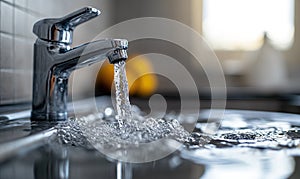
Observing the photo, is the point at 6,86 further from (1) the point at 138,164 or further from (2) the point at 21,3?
(1) the point at 138,164

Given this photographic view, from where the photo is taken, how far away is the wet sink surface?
411 millimetres

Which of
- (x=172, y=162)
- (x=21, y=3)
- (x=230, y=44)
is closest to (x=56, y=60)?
(x=21, y=3)

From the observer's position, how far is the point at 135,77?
2.12 metres

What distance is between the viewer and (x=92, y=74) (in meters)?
1.86

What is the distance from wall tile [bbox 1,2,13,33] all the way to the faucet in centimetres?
11

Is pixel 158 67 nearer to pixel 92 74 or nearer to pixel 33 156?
pixel 92 74

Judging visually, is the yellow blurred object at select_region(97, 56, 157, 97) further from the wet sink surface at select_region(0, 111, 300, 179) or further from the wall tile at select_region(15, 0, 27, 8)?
the wet sink surface at select_region(0, 111, 300, 179)

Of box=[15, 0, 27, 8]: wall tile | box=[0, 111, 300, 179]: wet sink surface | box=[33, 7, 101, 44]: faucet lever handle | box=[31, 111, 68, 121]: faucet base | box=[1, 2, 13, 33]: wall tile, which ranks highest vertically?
box=[15, 0, 27, 8]: wall tile

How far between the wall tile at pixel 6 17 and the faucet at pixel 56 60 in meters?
0.11

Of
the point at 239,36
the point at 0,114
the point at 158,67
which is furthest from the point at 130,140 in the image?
the point at 239,36

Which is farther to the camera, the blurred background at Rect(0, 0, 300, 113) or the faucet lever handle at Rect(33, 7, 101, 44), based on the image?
the blurred background at Rect(0, 0, 300, 113)

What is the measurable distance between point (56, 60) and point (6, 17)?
181mm

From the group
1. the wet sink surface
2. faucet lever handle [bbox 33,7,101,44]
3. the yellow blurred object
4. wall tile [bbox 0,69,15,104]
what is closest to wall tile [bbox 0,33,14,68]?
wall tile [bbox 0,69,15,104]

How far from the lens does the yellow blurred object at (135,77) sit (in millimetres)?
1986
